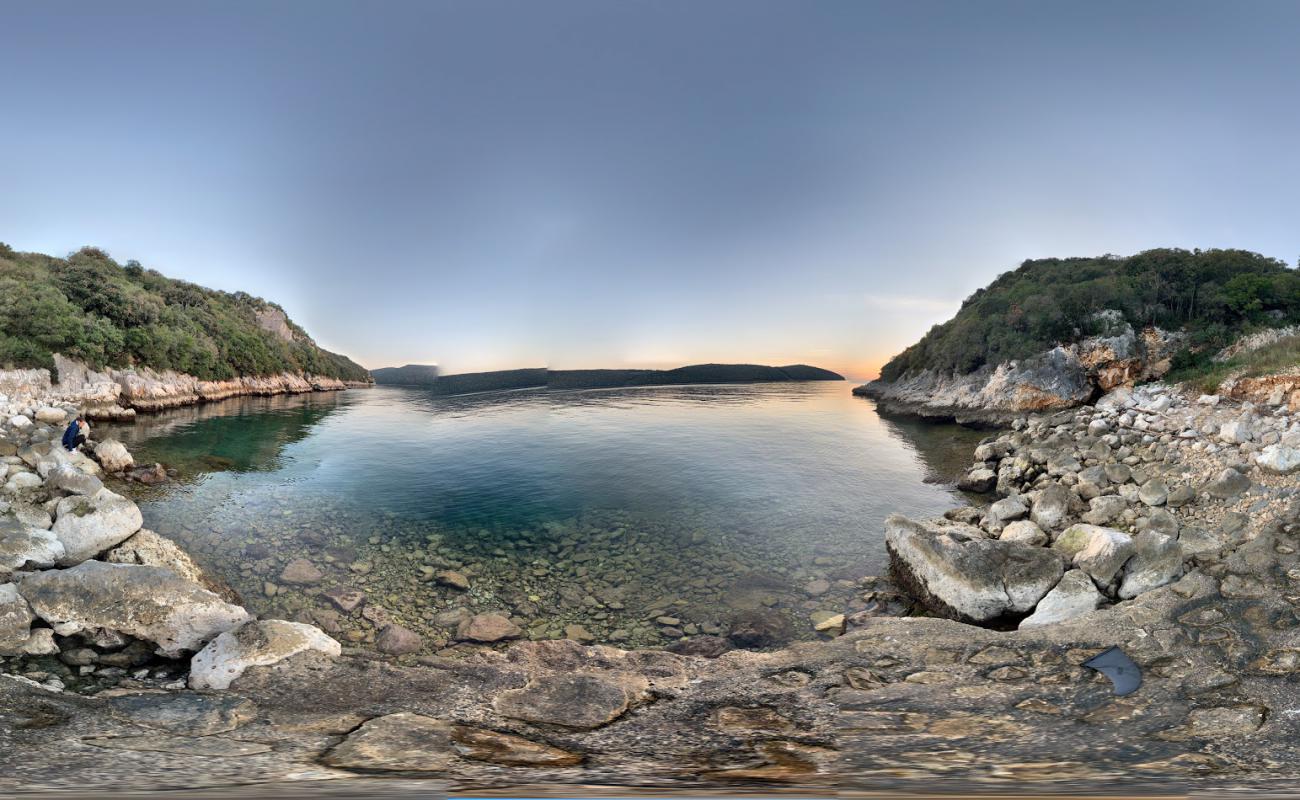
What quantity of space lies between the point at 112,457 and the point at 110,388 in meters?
25.7

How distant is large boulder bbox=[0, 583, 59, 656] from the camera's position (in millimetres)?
5258

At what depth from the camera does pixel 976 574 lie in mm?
7359

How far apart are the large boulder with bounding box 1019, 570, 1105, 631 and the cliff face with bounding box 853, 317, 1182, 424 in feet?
105

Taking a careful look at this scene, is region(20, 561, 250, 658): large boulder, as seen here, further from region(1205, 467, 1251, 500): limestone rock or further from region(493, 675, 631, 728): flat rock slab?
region(1205, 467, 1251, 500): limestone rock

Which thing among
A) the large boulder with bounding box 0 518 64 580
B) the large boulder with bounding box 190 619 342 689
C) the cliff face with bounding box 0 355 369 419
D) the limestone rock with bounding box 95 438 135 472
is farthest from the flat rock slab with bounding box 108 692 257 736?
the cliff face with bounding box 0 355 369 419

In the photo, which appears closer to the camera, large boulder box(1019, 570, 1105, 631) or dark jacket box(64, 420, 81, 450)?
large boulder box(1019, 570, 1105, 631)

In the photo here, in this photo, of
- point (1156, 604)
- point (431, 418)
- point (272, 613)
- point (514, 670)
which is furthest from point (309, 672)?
point (431, 418)

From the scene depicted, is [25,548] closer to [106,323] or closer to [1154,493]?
[1154,493]

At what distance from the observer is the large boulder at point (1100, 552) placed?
6.96 m

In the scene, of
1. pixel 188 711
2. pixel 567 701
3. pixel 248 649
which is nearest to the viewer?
pixel 188 711

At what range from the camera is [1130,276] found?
38.2 m

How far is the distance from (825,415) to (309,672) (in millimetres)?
45672

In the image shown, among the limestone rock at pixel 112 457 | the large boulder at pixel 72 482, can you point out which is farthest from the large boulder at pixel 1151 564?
the limestone rock at pixel 112 457

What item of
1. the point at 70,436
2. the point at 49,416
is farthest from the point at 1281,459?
the point at 49,416
